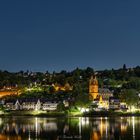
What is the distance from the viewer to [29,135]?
5584cm

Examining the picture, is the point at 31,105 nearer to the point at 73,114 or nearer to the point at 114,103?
the point at 114,103

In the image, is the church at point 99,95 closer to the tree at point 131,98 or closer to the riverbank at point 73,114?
the tree at point 131,98

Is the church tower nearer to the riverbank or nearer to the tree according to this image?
the tree

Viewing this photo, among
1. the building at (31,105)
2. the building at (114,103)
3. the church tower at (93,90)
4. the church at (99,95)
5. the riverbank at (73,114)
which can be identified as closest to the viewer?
the riverbank at (73,114)

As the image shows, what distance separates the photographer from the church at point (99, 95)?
13400cm

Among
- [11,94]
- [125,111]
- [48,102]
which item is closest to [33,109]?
[48,102]

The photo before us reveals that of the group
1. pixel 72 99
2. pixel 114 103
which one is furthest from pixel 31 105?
pixel 114 103

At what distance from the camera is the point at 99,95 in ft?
467

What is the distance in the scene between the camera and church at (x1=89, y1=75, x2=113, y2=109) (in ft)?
440

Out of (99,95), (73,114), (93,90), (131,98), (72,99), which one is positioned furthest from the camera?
(93,90)

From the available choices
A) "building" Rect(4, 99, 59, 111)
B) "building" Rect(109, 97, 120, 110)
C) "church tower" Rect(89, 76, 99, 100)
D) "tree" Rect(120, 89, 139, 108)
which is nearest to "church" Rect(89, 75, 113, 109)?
"church tower" Rect(89, 76, 99, 100)

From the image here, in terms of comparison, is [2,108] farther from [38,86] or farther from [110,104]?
[38,86]

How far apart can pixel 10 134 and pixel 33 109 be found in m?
72.6

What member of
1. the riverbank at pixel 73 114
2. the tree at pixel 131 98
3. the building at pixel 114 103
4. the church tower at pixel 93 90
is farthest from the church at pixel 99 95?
the riverbank at pixel 73 114
